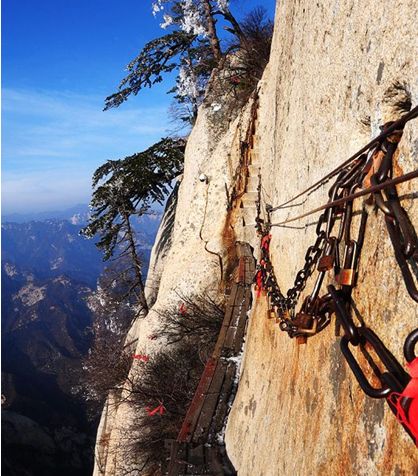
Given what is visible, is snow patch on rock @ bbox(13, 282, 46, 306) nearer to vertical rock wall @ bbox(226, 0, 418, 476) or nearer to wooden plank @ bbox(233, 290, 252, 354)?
wooden plank @ bbox(233, 290, 252, 354)

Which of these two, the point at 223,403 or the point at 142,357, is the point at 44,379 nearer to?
the point at 142,357

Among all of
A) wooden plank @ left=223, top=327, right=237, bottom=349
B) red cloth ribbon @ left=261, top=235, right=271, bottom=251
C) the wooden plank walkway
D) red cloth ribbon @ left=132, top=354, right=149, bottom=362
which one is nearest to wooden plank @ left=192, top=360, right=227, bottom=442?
the wooden plank walkway

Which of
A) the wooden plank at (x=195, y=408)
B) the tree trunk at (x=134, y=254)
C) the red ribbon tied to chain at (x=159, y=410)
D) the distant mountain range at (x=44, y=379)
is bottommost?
the distant mountain range at (x=44, y=379)

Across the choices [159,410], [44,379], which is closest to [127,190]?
[159,410]

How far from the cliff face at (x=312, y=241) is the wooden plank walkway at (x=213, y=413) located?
34 cm

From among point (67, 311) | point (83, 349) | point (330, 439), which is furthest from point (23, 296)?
point (330, 439)

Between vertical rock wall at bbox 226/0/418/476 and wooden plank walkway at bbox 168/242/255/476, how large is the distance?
1.83ft

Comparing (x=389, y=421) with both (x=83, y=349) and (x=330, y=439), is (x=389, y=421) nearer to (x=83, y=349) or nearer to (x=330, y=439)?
(x=330, y=439)

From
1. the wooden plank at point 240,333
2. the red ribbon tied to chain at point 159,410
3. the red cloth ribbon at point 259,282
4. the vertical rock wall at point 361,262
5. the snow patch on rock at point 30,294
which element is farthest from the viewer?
the snow patch on rock at point 30,294

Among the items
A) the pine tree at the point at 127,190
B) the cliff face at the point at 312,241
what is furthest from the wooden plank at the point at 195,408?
the pine tree at the point at 127,190

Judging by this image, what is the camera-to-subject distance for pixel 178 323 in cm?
1205

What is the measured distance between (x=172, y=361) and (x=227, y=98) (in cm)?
993

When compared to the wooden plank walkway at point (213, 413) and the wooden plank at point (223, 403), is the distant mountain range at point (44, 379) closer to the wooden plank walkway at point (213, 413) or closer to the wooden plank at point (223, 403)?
the wooden plank walkway at point (213, 413)

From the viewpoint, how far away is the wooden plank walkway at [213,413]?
6270 millimetres
